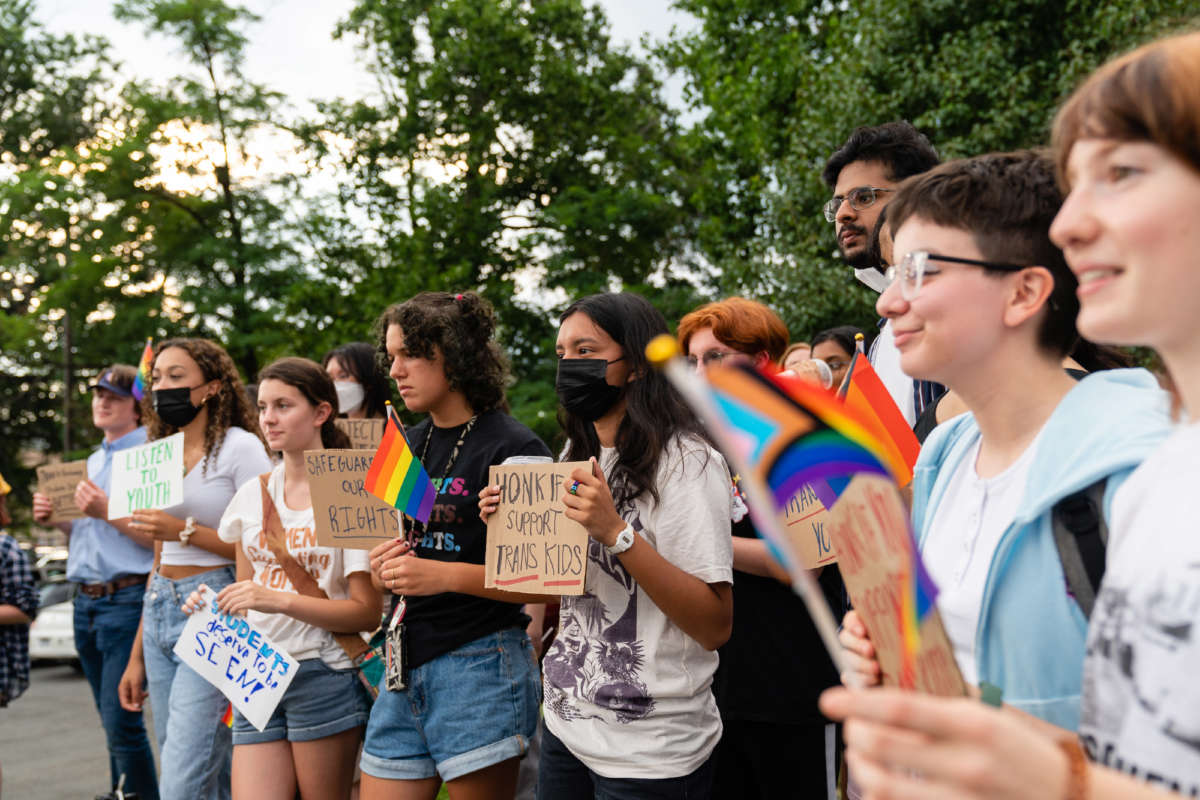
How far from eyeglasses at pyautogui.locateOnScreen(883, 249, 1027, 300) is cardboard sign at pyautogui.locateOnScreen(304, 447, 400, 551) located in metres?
1.98

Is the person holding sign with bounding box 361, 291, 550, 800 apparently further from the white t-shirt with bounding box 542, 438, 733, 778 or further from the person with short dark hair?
the person with short dark hair

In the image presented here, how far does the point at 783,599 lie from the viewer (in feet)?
10.0

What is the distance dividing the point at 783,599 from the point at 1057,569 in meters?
1.83

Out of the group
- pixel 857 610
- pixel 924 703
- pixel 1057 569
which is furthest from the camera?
pixel 1057 569

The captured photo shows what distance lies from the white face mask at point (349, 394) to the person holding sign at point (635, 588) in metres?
2.36

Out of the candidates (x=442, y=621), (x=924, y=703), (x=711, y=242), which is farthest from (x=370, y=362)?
(x=711, y=242)

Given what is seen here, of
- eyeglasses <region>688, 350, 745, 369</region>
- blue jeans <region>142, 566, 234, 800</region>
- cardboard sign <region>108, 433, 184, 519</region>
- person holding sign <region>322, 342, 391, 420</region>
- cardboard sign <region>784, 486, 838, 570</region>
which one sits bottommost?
blue jeans <region>142, 566, 234, 800</region>

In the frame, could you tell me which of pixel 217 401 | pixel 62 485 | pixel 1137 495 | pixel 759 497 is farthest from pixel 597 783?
pixel 62 485

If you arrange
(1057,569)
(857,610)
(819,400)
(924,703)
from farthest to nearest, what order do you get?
1. (1057,569)
2. (857,610)
3. (819,400)
4. (924,703)

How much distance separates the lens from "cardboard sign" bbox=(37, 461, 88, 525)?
5.15 m

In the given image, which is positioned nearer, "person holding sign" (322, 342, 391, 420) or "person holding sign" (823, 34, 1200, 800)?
"person holding sign" (823, 34, 1200, 800)

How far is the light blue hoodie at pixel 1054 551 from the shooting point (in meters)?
1.24

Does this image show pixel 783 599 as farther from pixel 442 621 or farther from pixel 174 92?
pixel 174 92

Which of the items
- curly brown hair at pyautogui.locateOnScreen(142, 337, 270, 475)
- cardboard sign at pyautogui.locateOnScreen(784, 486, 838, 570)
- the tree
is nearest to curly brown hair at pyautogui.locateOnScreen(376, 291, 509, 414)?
cardboard sign at pyautogui.locateOnScreen(784, 486, 838, 570)
